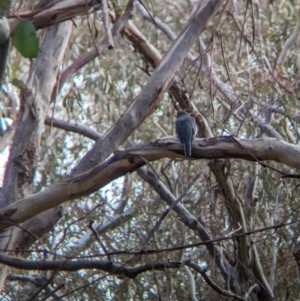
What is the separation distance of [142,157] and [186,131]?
1.94 feet

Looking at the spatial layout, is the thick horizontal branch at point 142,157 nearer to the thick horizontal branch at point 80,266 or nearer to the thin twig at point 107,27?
the thick horizontal branch at point 80,266

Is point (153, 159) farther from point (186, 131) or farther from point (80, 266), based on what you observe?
point (80, 266)

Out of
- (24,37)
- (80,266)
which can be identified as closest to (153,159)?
(80,266)

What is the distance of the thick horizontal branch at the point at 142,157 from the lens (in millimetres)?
3551

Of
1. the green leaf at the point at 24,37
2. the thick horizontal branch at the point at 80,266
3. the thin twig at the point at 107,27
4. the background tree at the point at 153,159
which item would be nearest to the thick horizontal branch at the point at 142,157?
the background tree at the point at 153,159

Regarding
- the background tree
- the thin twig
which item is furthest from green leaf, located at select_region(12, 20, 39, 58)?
the thin twig

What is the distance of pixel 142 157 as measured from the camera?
3.58m

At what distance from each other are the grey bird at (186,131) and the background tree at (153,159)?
0.05 m

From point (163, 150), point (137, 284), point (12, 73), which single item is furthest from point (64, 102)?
point (163, 150)

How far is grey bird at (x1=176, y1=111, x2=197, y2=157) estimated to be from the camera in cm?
357

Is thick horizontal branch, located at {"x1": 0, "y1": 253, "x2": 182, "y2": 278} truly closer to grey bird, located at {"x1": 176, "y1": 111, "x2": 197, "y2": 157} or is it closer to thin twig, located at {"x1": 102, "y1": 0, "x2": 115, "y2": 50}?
grey bird, located at {"x1": 176, "y1": 111, "x2": 197, "y2": 157}

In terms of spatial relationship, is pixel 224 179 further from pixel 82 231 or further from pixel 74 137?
pixel 74 137

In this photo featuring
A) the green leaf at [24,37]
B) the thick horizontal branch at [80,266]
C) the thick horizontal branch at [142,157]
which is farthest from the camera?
the thick horizontal branch at [142,157]

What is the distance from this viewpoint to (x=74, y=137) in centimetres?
849
